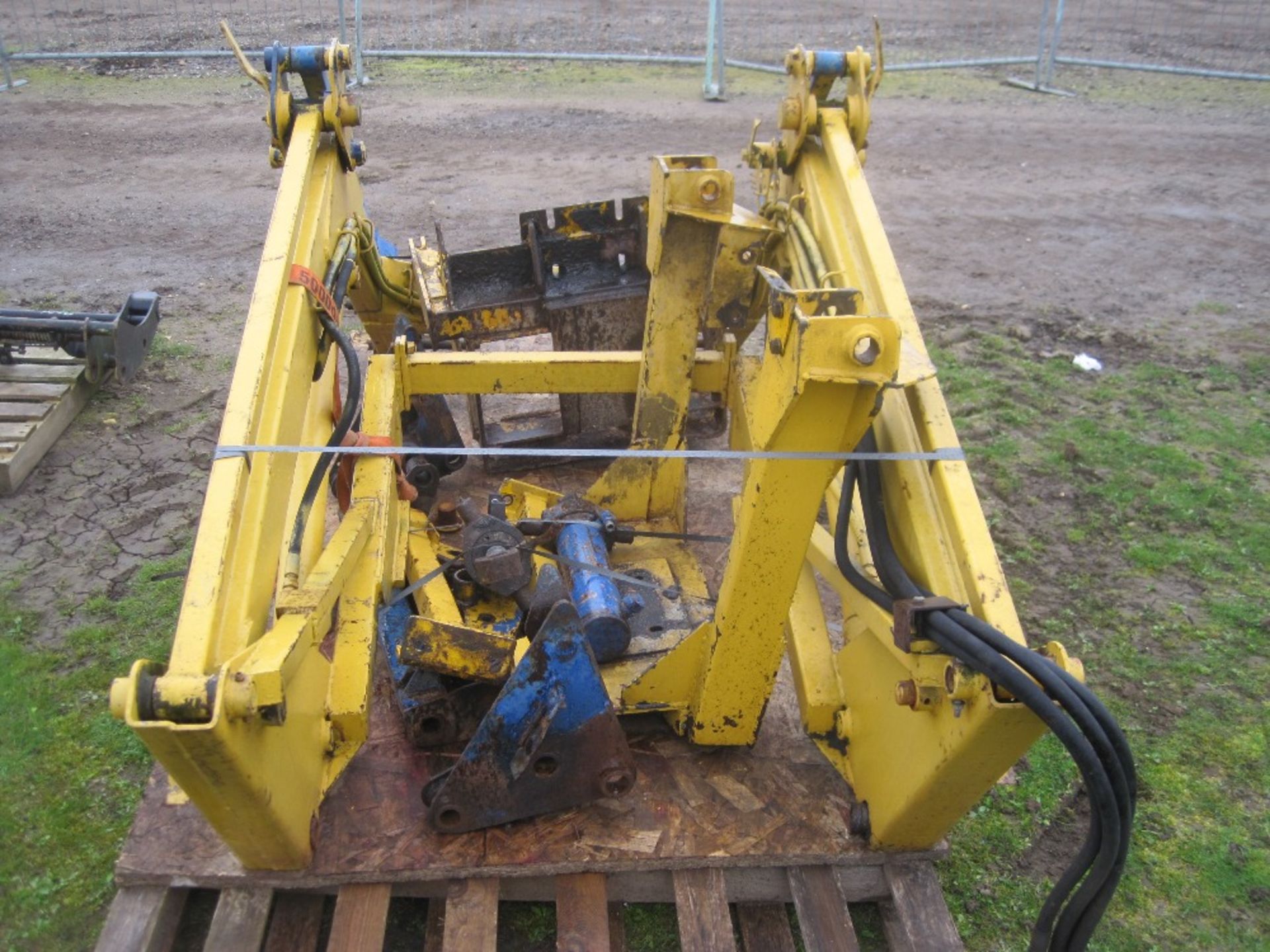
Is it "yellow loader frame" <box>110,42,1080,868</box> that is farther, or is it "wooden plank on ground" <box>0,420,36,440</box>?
"wooden plank on ground" <box>0,420,36,440</box>

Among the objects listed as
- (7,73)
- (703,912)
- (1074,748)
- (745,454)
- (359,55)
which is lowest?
(703,912)

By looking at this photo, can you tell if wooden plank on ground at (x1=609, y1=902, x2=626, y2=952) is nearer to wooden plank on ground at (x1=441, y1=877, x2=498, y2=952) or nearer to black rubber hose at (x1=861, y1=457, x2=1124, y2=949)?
wooden plank on ground at (x1=441, y1=877, x2=498, y2=952)

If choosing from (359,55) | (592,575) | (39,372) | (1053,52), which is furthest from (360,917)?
(1053,52)

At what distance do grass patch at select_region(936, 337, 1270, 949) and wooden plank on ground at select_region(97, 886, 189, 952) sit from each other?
2.15 meters

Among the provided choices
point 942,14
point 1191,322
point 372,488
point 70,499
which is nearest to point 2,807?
point 372,488

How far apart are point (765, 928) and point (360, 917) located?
3.54 feet

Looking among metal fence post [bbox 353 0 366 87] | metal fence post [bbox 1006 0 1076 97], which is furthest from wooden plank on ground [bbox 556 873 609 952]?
metal fence post [bbox 1006 0 1076 97]

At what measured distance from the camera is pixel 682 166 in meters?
3.35

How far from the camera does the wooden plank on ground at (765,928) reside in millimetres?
2863

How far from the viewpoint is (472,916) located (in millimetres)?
2713

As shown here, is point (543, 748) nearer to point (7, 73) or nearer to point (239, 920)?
point (239, 920)

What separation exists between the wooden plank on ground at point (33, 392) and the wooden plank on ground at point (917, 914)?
4.46 m

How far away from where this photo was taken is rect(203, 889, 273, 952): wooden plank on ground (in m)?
2.65

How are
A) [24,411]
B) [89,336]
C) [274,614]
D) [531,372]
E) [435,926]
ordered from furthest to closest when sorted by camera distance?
[89,336]
[24,411]
[531,372]
[435,926]
[274,614]
